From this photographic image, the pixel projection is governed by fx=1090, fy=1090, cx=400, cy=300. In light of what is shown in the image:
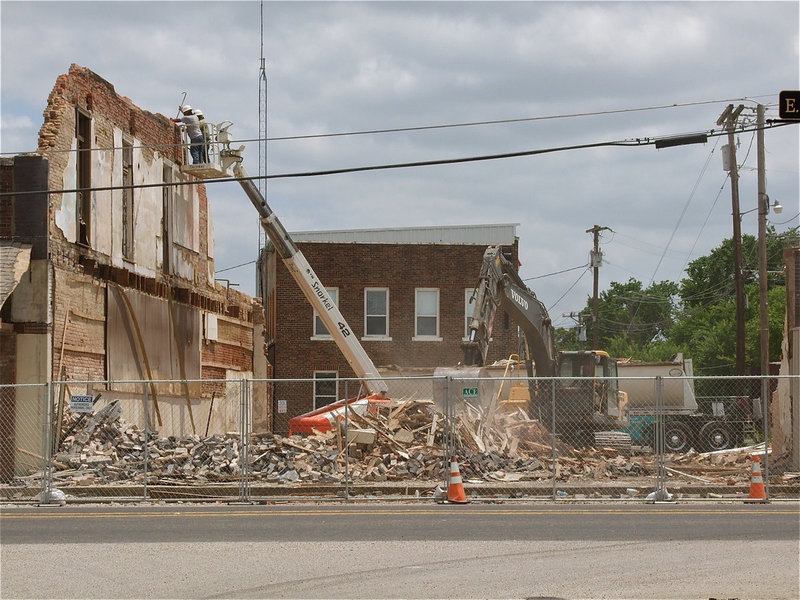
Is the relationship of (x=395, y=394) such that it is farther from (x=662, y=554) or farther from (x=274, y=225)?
(x=662, y=554)

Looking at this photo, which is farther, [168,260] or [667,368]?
[667,368]

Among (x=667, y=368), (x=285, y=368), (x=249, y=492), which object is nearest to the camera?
(x=249, y=492)

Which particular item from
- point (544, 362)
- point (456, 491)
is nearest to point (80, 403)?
point (456, 491)

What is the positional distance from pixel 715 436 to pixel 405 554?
25.1 metres

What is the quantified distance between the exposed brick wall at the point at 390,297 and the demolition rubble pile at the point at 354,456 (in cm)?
1755

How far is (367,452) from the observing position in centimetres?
2177

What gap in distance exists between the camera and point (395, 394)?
33.8 m

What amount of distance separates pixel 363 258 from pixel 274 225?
552 inches

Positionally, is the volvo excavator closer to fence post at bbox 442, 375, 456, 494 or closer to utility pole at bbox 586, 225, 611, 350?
fence post at bbox 442, 375, 456, 494

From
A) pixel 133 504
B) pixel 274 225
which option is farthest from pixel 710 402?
pixel 133 504

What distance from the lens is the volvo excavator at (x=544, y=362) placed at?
25.4 m

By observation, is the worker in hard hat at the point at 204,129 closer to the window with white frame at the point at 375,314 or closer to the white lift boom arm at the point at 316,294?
the white lift boom arm at the point at 316,294

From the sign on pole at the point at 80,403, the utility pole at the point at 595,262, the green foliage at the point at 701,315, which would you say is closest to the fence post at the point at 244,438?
the sign on pole at the point at 80,403

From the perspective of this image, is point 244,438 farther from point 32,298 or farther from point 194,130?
point 194,130
